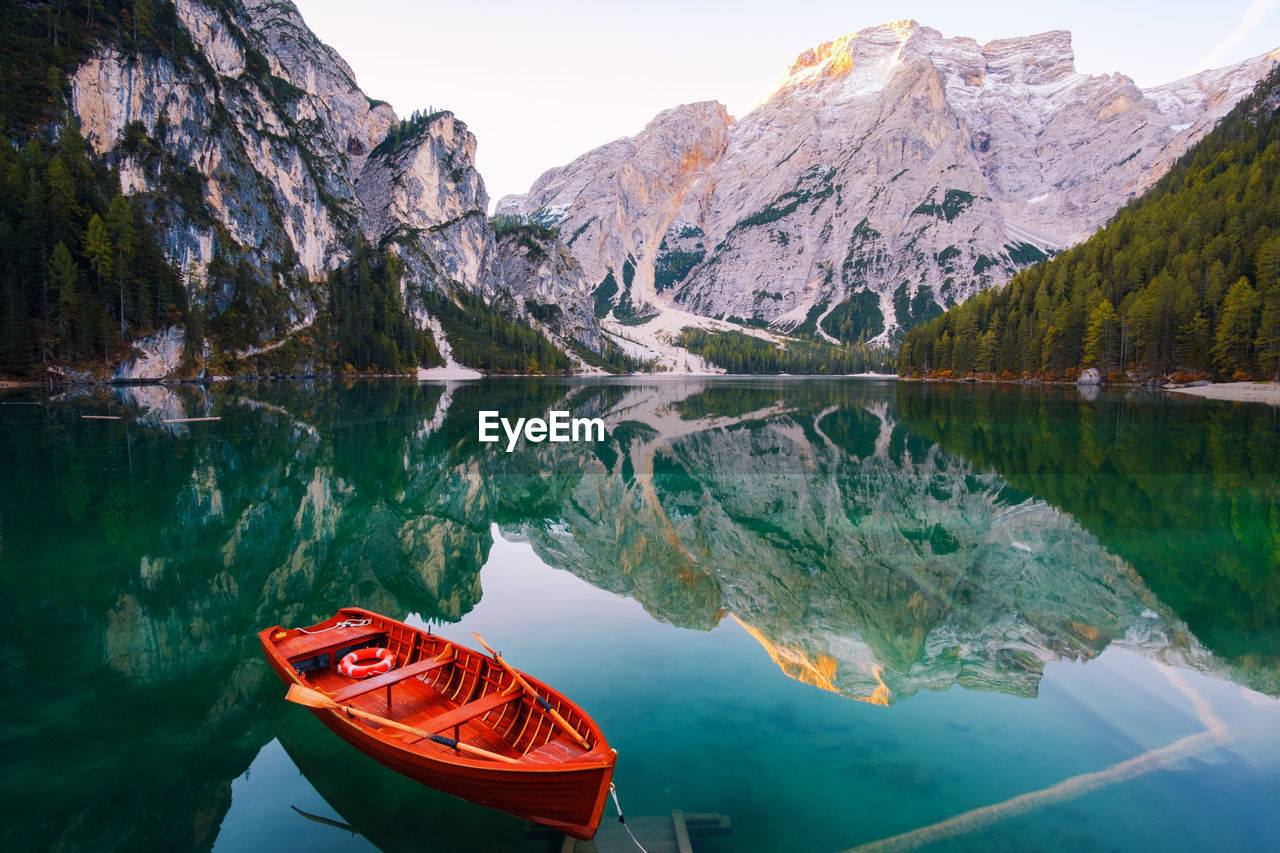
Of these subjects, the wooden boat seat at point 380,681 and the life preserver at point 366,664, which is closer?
the wooden boat seat at point 380,681

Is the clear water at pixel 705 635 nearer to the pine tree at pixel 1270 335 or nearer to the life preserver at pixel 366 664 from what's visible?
the life preserver at pixel 366 664

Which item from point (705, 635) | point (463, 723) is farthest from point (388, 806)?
point (705, 635)

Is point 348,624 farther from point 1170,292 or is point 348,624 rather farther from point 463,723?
point 1170,292

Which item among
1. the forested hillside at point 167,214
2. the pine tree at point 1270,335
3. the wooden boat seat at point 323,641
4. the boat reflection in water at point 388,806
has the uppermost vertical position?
the forested hillside at point 167,214

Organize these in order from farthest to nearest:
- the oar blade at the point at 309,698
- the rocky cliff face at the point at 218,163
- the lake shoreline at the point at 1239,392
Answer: the rocky cliff face at the point at 218,163 < the lake shoreline at the point at 1239,392 < the oar blade at the point at 309,698

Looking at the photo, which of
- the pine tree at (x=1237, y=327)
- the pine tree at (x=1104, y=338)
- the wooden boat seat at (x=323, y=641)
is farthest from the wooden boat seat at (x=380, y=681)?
the pine tree at (x=1104, y=338)

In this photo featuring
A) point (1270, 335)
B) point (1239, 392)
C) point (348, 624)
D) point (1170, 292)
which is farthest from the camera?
point (1170, 292)

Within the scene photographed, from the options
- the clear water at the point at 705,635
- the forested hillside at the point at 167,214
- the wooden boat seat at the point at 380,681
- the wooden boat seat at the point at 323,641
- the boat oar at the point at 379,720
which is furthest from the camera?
the forested hillside at the point at 167,214
